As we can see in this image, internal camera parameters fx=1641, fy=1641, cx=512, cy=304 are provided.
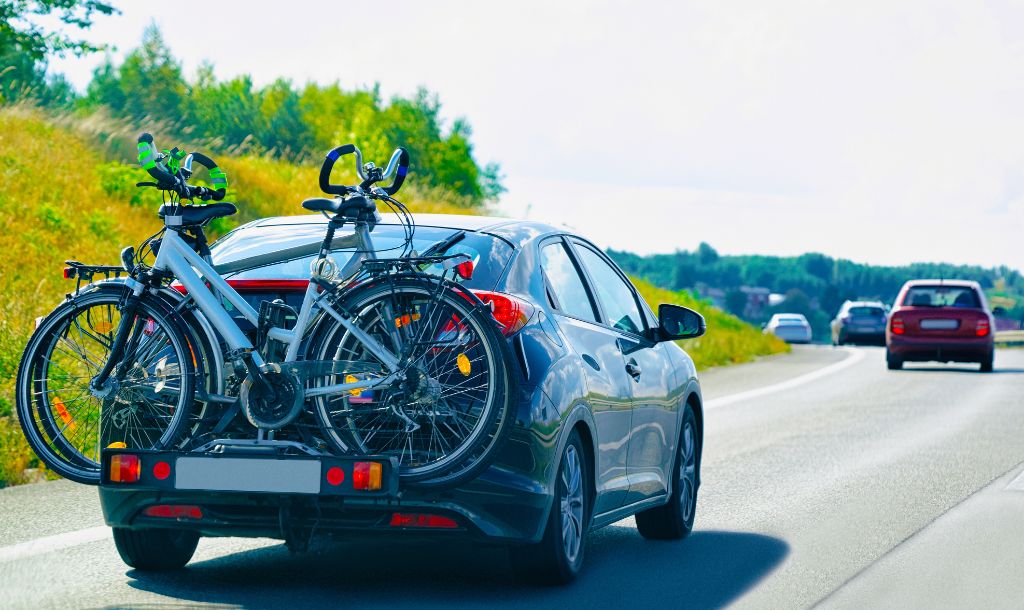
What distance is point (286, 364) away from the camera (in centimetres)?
640

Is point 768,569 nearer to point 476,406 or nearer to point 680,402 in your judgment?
point 680,402

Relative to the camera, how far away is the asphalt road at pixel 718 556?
6.88 metres

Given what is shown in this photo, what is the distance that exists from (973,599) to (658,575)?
4.68 ft

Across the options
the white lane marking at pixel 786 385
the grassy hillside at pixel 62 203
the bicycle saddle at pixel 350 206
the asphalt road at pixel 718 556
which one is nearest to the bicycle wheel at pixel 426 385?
the bicycle saddle at pixel 350 206

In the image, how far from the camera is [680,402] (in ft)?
29.1

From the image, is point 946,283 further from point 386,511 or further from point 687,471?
point 386,511

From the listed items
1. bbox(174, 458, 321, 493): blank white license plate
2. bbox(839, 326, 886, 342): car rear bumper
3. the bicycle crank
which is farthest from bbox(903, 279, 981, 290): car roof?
bbox(174, 458, 321, 493): blank white license plate

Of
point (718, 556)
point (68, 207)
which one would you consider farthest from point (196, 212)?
point (68, 207)

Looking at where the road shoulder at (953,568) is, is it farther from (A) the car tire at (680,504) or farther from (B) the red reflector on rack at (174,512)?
(B) the red reflector on rack at (174,512)

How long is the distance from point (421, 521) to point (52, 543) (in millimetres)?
2587

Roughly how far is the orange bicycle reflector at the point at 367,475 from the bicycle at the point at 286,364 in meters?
0.11

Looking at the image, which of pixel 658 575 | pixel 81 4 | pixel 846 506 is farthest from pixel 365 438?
pixel 81 4

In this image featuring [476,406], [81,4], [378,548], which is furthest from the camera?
[81,4]

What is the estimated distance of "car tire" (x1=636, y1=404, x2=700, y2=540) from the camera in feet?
29.1
